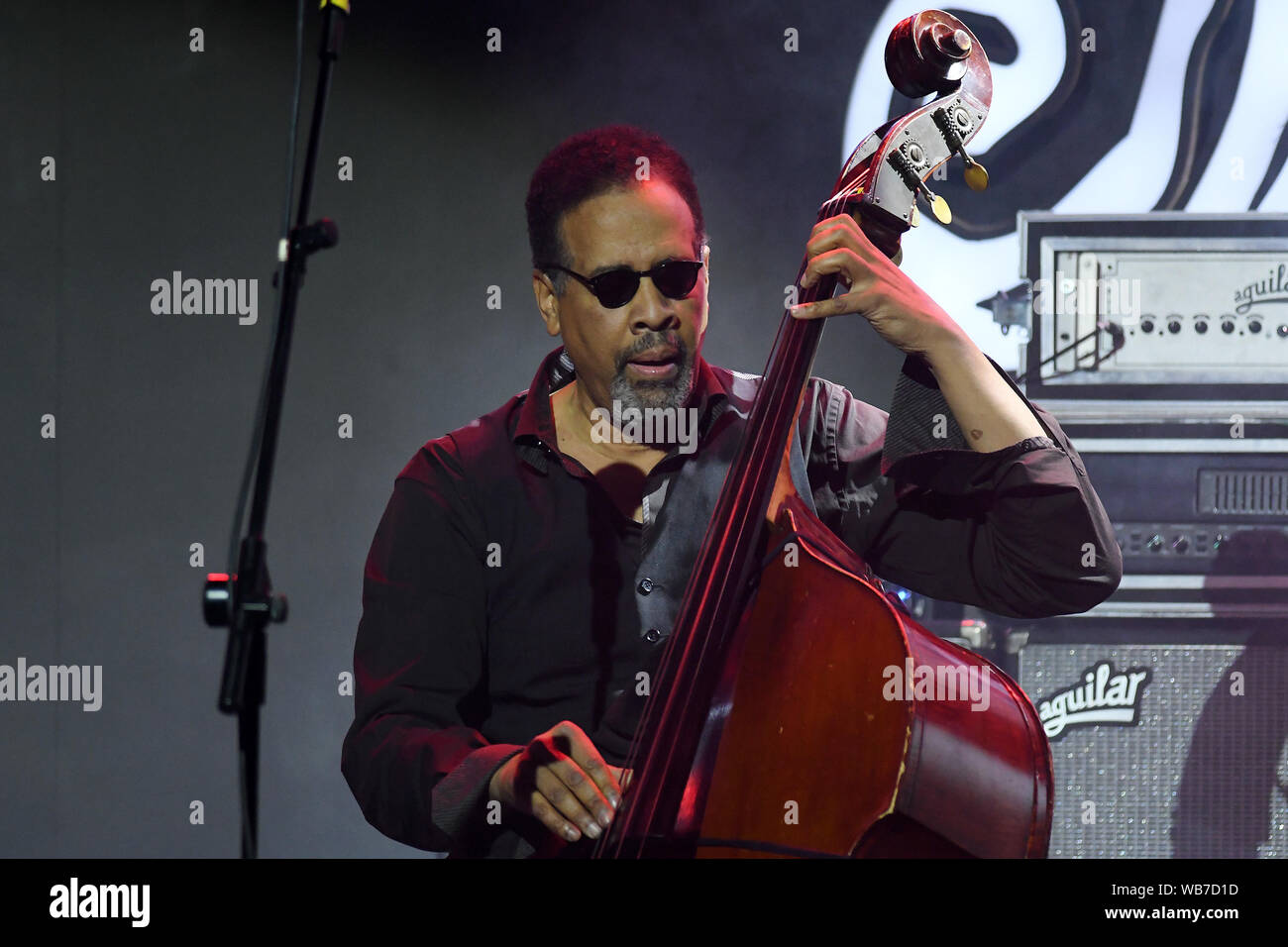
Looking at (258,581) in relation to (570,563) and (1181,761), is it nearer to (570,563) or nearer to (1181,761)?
(570,563)

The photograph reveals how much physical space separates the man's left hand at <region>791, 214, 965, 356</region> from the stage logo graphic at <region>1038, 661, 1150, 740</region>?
109 cm

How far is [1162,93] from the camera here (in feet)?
8.46

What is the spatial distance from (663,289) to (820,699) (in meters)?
0.66

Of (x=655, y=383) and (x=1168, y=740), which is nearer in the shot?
(x=655, y=383)

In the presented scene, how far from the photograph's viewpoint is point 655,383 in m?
1.75

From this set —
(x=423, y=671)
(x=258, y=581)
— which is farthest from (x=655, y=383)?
(x=258, y=581)

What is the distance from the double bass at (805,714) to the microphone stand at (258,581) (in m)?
0.41

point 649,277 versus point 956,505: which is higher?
point 649,277

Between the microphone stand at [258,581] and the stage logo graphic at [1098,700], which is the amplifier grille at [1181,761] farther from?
the microphone stand at [258,581]

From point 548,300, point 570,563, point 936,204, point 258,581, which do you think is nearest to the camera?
point 258,581

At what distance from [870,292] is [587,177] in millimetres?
546

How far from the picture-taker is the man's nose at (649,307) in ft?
5.68

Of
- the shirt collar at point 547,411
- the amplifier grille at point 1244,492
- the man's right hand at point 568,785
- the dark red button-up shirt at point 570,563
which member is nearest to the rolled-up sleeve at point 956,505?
the dark red button-up shirt at point 570,563
